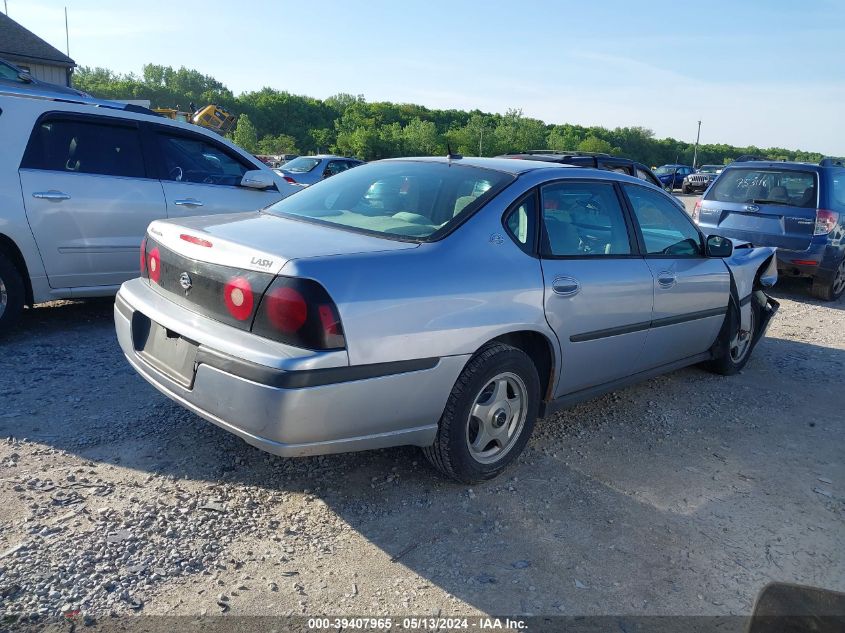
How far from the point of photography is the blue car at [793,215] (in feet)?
Result: 27.6

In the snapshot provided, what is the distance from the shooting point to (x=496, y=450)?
3441mm

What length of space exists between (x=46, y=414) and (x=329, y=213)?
194cm

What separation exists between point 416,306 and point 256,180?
11.3 ft

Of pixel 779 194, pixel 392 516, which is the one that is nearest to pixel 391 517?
pixel 392 516

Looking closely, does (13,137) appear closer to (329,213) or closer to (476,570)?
(329,213)

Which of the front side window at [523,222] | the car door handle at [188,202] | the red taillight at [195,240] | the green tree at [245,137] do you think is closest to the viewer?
the red taillight at [195,240]

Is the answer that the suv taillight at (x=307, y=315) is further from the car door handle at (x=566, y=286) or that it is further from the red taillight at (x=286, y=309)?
the car door handle at (x=566, y=286)

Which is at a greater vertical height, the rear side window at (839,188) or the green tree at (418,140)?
the green tree at (418,140)

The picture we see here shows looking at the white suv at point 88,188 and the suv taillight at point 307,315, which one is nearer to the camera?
the suv taillight at point 307,315

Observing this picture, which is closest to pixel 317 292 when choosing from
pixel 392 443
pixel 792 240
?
pixel 392 443

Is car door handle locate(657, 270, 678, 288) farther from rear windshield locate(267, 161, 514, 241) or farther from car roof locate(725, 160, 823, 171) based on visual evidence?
car roof locate(725, 160, 823, 171)

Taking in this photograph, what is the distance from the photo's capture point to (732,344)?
5258mm

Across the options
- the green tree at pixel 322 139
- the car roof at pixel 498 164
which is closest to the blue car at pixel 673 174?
the green tree at pixel 322 139

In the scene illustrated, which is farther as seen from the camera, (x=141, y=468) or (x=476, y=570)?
(x=141, y=468)
